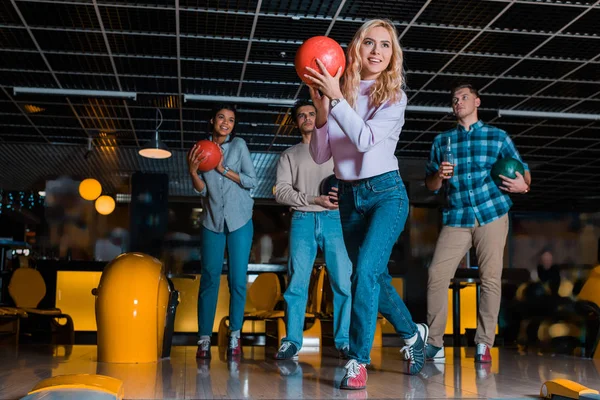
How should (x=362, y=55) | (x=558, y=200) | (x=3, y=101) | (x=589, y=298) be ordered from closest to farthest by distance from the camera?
(x=362, y=55) → (x=589, y=298) → (x=3, y=101) → (x=558, y=200)

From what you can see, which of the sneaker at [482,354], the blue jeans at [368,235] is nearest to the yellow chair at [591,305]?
the sneaker at [482,354]

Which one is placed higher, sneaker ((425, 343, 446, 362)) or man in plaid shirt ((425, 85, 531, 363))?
man in plaid shirt ((425, 85, 531, 363))

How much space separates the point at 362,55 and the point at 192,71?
5.03 metres

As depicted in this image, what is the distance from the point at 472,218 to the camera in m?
4.12

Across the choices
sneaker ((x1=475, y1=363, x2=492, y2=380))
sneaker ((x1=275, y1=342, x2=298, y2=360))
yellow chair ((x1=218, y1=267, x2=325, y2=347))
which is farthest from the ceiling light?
sneaker ((x1=475, y1=363, x2=492, y2=380))

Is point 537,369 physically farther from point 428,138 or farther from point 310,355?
point 428,138

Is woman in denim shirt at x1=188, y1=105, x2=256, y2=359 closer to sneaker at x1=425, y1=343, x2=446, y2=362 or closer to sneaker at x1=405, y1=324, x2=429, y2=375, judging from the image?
sneaker at x1=425, y1=343, x2=446, y2=362

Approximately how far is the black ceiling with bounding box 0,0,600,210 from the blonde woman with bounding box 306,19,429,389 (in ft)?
10.7

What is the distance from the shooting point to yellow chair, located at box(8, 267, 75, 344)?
674cm

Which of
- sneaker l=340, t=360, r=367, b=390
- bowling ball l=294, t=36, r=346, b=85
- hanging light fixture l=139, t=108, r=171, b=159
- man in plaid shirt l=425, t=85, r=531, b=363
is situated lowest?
sneaker l=340, t=360, r=367, b=390

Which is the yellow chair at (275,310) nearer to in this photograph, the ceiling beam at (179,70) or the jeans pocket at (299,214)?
the jeans pocket at (299,214)

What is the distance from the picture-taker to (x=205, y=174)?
423 centimetres

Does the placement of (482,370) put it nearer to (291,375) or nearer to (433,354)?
(433,354)

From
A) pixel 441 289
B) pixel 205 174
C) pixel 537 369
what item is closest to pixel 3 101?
pixel 205 174
